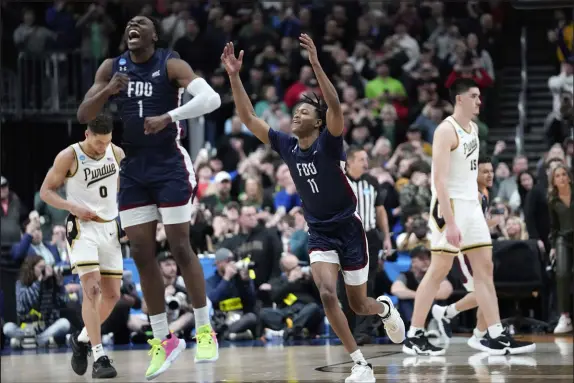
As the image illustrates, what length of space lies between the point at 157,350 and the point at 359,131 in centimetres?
939

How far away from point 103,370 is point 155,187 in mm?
1903

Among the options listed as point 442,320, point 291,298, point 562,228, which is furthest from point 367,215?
point 562,228

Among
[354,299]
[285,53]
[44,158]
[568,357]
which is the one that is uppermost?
[285,53]

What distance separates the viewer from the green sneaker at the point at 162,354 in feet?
30.6

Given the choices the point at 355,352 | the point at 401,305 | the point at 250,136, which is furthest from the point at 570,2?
the point at 250,136

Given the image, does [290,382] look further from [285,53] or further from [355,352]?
[285,53]

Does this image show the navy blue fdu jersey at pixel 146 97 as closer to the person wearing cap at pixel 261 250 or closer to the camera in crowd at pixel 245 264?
the camera in crowd at pixel 245 264

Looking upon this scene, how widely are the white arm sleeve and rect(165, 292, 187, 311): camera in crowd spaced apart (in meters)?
5.74

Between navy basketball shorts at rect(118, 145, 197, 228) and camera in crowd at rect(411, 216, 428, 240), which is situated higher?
navy basketball shorts at rect(118, 145, 197, 228)

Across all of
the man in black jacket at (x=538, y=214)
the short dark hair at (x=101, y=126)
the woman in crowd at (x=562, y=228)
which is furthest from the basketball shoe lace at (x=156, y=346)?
the man in black jacket at (x=538, y=214)

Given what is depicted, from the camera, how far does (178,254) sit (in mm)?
9406

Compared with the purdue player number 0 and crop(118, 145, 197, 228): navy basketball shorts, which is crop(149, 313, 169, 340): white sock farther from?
the purdue player number 0

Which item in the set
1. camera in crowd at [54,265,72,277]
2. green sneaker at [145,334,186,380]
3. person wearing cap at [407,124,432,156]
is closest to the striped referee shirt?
green sneaker at [145,334,186,380]

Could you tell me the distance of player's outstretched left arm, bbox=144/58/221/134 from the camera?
29.2 feet
